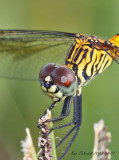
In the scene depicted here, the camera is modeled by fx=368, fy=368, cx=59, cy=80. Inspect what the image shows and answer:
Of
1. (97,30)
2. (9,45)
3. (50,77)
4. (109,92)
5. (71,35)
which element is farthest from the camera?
(97,30)

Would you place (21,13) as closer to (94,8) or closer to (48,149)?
(94,8)

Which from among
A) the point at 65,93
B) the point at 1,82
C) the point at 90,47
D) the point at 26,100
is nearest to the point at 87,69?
the point at 90,47

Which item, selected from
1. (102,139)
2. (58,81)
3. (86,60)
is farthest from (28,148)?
(86,60)

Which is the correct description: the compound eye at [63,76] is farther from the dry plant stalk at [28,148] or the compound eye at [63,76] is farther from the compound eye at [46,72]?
the dry plant stalk at [28,148]

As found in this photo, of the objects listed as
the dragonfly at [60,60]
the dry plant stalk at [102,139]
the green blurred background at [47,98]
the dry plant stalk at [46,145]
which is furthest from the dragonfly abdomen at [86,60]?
the dry plant stalk at [102,139]

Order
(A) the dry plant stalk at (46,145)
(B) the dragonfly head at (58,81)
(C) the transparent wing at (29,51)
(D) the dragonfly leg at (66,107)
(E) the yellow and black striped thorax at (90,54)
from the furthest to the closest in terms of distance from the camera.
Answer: (C) the transparent wing at (29,51)
(E) the yellow and black striped thorax at (90,54)
(D) the dragonfly leg at (66,107)
(B) the dragonfly head at (58,81)
(A) the dry plant stalk at (46,145)

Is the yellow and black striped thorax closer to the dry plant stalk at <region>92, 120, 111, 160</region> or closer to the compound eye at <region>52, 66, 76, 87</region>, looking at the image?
the compound eye at <region>52, 66, 76, 87</region>
